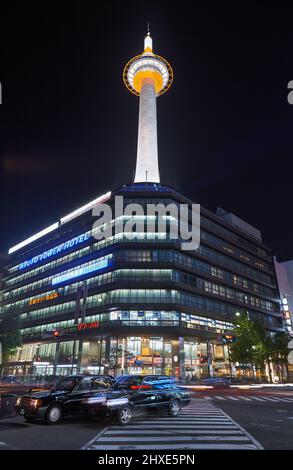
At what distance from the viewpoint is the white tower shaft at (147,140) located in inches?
3334

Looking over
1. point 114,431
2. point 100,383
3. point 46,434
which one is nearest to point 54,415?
point 100,383

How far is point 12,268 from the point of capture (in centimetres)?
9619

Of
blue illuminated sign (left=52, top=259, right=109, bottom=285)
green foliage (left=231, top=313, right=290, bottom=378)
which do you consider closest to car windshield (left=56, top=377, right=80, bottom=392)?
green foliage (left=231, top=313, right=290, bottom=378)

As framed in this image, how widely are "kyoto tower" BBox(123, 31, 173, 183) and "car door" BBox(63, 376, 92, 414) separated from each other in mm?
72469

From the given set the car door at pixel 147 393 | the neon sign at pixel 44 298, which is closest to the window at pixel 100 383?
the car door at pixel 147 393

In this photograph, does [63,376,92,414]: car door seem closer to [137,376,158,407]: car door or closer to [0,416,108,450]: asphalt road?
[0,416,108,450]: asphalt road

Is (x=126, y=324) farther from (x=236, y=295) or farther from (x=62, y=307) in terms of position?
(x=236, y=295)

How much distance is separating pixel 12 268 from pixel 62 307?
109 feet

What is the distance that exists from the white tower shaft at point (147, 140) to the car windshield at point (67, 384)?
70.6 m

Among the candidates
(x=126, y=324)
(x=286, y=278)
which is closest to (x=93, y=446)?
(x=126, y=324)

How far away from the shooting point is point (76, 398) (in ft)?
43.0

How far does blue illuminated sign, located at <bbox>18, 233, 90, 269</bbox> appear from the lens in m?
72.0

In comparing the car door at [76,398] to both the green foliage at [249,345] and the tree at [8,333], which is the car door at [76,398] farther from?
the green foliage at [249,345]

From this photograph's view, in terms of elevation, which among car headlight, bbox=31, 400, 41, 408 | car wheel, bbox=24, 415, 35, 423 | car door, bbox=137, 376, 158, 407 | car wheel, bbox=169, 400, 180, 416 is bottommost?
car wheel, bbox=24, 415, 35, 423
